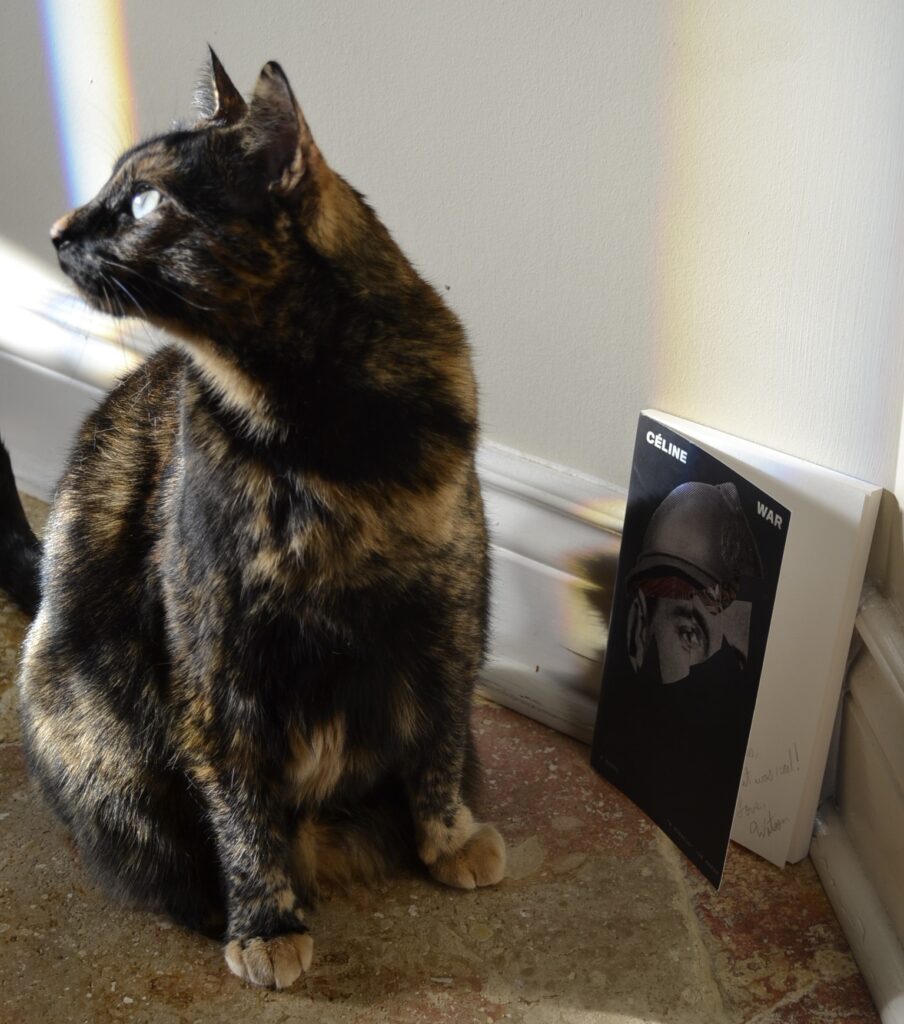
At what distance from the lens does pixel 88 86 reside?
1802 mm

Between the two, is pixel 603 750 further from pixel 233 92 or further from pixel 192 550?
pixel 233 92

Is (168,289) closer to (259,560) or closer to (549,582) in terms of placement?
(259,560)

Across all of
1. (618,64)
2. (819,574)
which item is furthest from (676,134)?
(819,574)

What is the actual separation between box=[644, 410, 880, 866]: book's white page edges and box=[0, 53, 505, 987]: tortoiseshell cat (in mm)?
313

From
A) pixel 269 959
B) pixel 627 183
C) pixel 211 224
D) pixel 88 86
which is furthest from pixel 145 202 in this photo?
pixel 88 86

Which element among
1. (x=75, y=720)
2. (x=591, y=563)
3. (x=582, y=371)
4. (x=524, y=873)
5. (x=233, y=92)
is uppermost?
(x=233, y=92)

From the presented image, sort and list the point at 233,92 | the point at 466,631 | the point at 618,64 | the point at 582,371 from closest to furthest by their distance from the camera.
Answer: the point at 233,92, the point at 466,631, the point at 618,64, the point at 582,371

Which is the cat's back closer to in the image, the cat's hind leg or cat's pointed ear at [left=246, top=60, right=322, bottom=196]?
the cat's hind leg

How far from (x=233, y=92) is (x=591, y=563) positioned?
75 centimetres

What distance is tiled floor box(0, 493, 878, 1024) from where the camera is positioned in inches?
47.4

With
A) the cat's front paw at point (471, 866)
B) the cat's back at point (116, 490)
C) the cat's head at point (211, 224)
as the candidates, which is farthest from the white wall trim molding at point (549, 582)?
the cat's head at point (211, 224)

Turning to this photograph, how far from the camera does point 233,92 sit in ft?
3.46

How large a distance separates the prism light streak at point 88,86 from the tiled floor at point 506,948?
96 cm

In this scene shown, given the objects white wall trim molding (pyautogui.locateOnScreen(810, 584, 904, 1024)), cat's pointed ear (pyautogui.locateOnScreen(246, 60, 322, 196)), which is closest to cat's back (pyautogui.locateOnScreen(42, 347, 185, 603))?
cat's pointed ear (pyautogui.locateOnScreen(246, 60, 322, 196))
